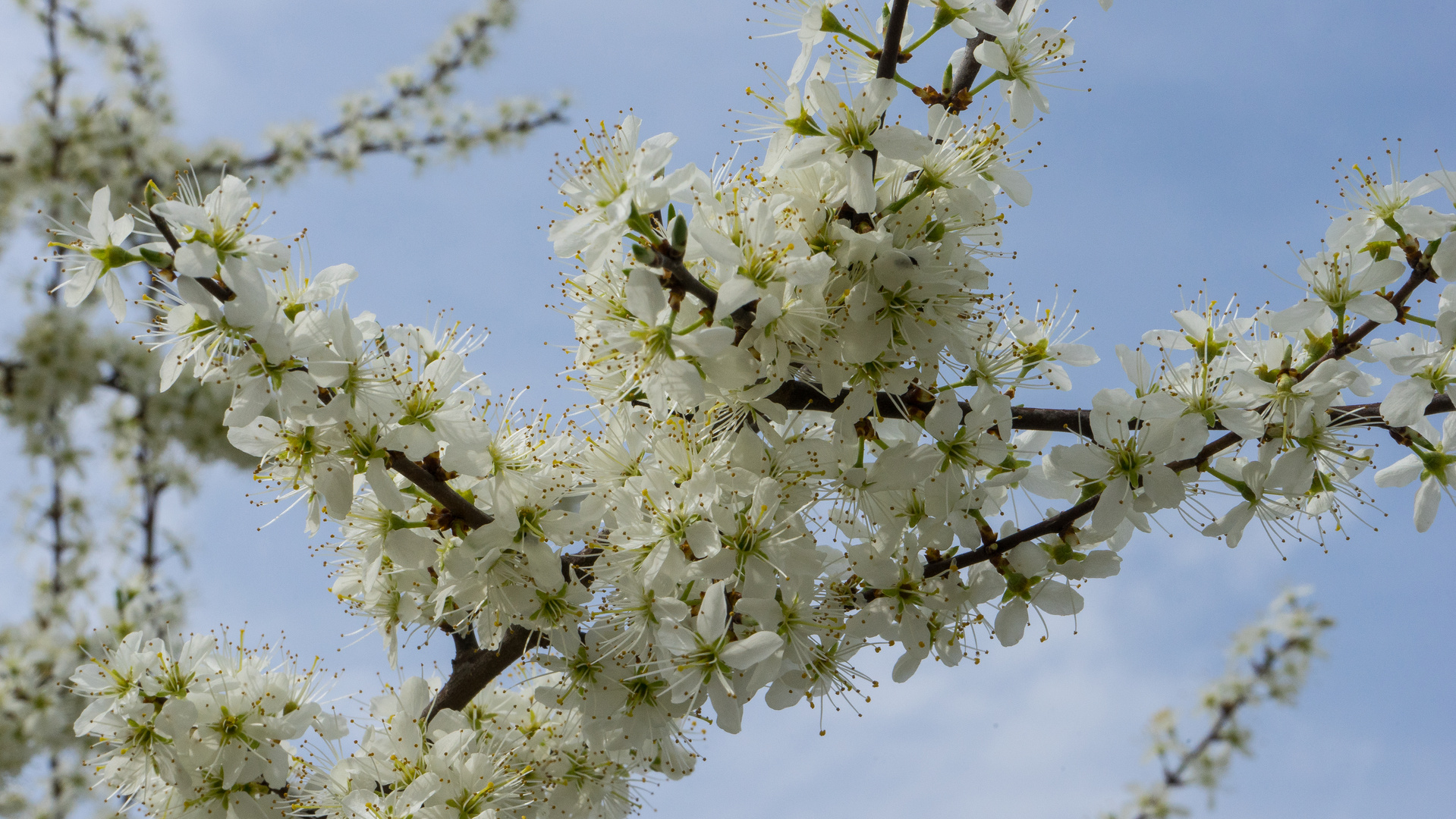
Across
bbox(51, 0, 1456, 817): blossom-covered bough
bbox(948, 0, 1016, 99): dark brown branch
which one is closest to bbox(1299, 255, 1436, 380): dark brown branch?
bbox(51, 0, 1456, 817): blossom-covered bough

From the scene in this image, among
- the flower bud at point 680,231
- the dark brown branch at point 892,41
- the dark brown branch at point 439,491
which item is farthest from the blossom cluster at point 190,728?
the dark brown branch at point 892,41

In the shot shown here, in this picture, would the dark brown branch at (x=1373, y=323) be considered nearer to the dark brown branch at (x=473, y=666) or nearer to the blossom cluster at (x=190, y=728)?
the dark brown branch at (x=473, y=666)

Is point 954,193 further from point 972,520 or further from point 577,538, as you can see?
point 577,538

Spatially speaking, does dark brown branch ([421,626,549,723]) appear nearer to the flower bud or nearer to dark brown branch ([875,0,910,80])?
the flower bud

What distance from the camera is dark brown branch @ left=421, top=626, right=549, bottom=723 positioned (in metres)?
2.37

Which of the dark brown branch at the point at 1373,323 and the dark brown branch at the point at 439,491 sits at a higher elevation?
the dark brown branch at the point at 1373,323

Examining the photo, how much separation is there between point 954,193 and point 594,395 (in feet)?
2.97

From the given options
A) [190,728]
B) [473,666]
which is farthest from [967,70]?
[190,728]

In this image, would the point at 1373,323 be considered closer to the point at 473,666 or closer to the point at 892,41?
the point at 892,41

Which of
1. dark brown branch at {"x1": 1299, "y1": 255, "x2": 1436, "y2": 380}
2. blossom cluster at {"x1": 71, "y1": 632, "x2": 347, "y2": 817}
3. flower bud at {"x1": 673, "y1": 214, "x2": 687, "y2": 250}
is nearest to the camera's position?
flower bud at {"x1": 673, "y1": 214, "x2": 687, "y2": 250}

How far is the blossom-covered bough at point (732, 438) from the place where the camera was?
1884 mm

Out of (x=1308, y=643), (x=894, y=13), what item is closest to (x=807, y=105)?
(x=894, y=13)

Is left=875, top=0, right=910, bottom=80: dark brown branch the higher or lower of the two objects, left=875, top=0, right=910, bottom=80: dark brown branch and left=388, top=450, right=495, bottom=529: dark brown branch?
the higher

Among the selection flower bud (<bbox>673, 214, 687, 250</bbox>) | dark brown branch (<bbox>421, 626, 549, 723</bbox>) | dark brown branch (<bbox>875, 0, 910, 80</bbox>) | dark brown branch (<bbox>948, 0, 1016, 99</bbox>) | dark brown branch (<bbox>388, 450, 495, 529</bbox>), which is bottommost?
dark brown branch (<bbox>421, 626, 549, 723</bbox>)
